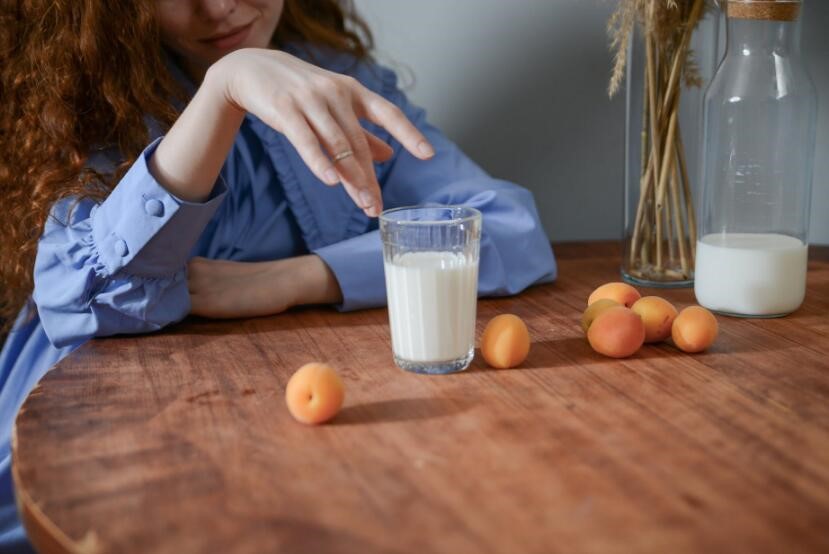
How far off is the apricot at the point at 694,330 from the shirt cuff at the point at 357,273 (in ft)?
1.24

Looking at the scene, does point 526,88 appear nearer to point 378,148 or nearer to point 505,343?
point 378,148

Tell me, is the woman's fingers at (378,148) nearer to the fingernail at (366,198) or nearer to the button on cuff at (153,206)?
the fingernail at (366,198)

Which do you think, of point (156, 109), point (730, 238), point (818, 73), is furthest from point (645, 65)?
point (156, 109)

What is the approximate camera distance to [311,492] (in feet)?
2.28

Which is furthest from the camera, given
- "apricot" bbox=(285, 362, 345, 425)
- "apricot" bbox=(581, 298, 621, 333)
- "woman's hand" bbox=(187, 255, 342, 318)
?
"woman's hand" bbox=(187, 255, 342, 318)

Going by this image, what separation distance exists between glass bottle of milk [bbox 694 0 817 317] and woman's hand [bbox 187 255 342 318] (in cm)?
46

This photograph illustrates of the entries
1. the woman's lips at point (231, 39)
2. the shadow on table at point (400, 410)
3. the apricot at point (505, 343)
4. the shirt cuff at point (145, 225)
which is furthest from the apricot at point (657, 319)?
the woman's lips at point (231, 39)

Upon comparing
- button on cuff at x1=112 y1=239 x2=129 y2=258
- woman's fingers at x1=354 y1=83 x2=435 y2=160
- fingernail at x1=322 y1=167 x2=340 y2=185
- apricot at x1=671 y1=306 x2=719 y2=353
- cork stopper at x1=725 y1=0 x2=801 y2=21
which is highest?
cork stopper at x1=725 y1=0 x2=801 y2=21

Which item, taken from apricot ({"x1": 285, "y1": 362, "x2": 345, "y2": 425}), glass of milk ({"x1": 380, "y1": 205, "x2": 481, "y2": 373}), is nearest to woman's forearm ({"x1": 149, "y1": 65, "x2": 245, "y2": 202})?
glass of milk ({"x1": 380, "y1": 205, "x2": 481, "y2": 373})

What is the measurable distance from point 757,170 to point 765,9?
0.19 metres

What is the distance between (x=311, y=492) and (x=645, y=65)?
0.79 meters

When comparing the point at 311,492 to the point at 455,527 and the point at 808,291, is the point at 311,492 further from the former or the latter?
the point at 808,291

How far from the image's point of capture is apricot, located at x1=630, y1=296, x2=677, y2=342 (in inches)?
39.4

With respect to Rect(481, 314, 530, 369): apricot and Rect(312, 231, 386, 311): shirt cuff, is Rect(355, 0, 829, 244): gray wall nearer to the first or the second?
Rect(312, 231, 386, 311): shirt cuff
